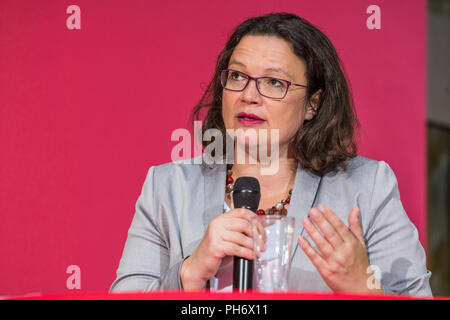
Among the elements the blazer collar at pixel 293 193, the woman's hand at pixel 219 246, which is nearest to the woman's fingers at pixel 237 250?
the woman's hand at pixel 219 246

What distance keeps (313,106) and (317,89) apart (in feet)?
0.21

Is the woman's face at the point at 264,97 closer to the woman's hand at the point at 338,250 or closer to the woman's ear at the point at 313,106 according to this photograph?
the woman's ear at the point at 313,106

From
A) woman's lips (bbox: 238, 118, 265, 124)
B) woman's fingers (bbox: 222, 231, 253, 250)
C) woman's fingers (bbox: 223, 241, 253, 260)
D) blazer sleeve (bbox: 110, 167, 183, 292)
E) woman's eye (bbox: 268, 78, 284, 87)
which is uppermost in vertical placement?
woman's eye (bbox: 268, 78, 284, 87)

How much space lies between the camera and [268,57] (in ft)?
5.47

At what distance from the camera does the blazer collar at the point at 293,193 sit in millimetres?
1625

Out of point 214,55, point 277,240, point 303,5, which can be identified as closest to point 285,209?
point 277,240

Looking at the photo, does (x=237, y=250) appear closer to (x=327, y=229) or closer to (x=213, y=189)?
(x=327, y=229)

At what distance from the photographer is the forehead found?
1654 mm

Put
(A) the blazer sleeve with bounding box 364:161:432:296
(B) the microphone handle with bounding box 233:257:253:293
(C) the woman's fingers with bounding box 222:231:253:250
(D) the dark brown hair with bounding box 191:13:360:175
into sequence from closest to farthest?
1. (B) the microphone handle with bounding box 233:257:253:293
2. (C) the woman's fingers with bounding box 222:231:253:250
3. (A) the blazer sleeve with bounding box 364:161:432:296
4. (D) the dark brown hair with bounding box 191:13:360:175

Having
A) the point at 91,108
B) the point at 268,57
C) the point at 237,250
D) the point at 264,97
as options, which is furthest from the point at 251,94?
the point at 91,108

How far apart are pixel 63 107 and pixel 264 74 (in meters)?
0.81

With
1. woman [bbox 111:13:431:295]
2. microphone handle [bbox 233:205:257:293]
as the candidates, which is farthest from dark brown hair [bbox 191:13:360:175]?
microphone handle [bbox 233:205:257:293]

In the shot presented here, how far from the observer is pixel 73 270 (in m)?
2.01

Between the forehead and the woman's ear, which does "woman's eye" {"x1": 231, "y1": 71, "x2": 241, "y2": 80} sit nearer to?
the forehead
